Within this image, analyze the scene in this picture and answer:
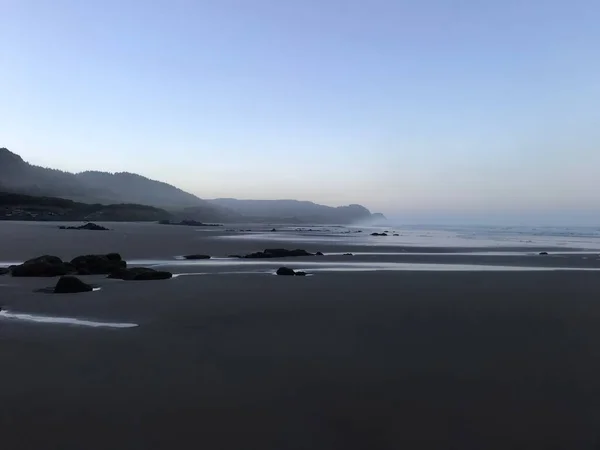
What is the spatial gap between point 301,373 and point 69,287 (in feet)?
26.7

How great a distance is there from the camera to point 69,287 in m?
12.4

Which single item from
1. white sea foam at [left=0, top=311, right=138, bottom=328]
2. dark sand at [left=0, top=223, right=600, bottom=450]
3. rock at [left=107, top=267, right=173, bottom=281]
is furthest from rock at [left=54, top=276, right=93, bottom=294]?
white sea foam at [left=0, top=311, right=138, bottom=328]

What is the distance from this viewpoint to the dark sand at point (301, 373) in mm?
4574

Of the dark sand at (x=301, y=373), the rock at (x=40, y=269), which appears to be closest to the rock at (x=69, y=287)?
the dark sand at (x=301, y=373)

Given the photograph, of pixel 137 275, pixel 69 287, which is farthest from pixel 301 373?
pixel 137 275

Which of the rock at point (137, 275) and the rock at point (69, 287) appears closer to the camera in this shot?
the rock at point (69, 287)

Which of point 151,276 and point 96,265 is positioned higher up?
point 96,265

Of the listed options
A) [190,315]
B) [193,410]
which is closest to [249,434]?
[193,410]

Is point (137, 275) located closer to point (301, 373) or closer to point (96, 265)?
point (96, 265)

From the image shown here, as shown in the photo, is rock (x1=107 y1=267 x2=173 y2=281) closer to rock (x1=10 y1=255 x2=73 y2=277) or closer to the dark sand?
rock (x1=10 y1=255 x2=73 y2=277)

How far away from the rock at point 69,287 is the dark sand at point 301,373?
2.38ft

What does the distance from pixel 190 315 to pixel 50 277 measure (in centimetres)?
748

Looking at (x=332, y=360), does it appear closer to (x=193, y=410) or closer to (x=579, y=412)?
(x=193, y=410)

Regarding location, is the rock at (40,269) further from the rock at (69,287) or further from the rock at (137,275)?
the rock at (69,287)
